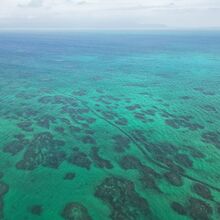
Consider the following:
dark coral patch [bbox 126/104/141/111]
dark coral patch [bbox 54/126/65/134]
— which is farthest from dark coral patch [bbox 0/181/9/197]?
dark coral patch [bbox 126/104/141/111]

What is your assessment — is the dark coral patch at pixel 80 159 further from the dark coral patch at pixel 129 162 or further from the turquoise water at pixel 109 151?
the dark coral patch at pixel 129 162

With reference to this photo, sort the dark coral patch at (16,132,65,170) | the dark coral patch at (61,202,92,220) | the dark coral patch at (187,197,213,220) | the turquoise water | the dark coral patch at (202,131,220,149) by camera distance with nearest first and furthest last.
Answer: the dark coral patch at (61,202,92,220) < the dark coral patch at (187,197,213,220) < the turquoise water < the dark coral patch at (16,132,65,170) < the dark coral patch at (202,131,220,149)

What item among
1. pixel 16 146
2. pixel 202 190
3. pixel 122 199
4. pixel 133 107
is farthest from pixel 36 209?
pixel 133 107

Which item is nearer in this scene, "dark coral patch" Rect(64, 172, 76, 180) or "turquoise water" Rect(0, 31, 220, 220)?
"turquoise water" Rect(0, 31, 220, 220)

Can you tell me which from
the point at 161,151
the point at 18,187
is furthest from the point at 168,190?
the point at 18,187

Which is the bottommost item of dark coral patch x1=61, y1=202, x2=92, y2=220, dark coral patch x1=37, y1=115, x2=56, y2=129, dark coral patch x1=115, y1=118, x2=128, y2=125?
dark coral patch x1=115, y1=118, x2=128, y2=125

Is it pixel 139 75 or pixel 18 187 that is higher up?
pixel 18 187

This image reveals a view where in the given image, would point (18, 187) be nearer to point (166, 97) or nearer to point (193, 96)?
point (166, 97)

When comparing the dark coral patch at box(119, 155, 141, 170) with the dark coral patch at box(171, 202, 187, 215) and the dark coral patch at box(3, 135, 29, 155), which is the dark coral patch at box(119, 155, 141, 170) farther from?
the dark coral patch at box(3, 135, 29, 155)
